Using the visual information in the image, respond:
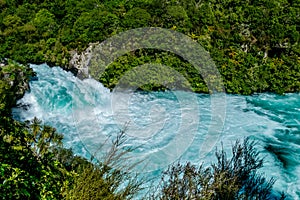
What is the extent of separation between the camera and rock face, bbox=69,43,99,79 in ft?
35.5

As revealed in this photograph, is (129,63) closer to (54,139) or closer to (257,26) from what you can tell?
(257,26)

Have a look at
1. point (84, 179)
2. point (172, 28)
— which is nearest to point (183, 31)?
point (172, 28)

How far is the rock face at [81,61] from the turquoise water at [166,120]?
0.38m

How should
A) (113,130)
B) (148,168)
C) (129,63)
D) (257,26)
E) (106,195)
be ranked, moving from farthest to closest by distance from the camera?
1. (257,26)
2. (129,63)
3. (113,130)
4. (148,168)
5. (106,195)

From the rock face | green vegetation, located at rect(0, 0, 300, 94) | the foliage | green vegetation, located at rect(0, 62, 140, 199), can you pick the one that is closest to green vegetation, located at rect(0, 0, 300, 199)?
green vegetation, located at rect(0, 0, 300, 94)

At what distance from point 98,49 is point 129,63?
107 cm

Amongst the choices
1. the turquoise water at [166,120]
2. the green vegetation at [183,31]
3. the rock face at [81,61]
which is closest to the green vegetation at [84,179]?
the turquoise water at [166,120]

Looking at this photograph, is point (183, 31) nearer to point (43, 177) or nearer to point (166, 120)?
point (166, 120)

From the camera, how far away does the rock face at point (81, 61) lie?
10812 millimetres

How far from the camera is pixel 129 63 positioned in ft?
36.5

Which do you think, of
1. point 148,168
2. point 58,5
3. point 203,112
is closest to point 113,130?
point 148,168

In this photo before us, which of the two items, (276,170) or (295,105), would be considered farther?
(295,105)

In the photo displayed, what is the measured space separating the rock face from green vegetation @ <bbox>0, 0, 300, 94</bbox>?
0.21m

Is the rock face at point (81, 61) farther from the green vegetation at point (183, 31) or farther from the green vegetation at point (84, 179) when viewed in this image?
the green vegetation at point (84, 179)
